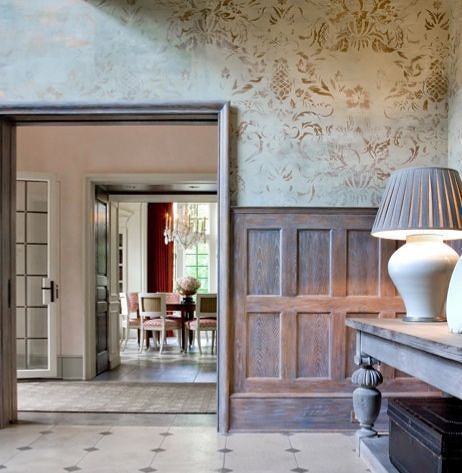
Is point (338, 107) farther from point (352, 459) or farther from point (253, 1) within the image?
point (352, 459)

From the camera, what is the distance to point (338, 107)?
13.2 ft

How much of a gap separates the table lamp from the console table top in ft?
0.44

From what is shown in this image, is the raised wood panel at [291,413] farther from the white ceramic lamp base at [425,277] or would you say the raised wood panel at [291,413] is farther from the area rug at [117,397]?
the white ceramic lamp base at [425,277]

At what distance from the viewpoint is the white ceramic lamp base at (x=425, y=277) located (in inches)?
113

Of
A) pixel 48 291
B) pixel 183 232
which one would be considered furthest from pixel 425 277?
pixel 183 232

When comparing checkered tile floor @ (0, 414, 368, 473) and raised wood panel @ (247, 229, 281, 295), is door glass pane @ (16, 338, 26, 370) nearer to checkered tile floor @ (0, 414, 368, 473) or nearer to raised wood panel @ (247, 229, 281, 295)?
checkered tile floor @ (0, 414, 368, 473)

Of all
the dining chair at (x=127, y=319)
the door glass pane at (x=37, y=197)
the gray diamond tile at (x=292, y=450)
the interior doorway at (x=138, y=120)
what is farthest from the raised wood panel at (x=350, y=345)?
the dining chair at (x=127, y=319)

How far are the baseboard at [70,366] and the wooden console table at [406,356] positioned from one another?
3617mm

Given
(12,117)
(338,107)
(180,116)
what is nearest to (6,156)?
(12,117)

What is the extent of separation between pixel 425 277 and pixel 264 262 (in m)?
1.34

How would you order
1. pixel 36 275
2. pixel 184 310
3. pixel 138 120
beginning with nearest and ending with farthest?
pixel 138 120 < pixel 36 275 < pixel 184 310

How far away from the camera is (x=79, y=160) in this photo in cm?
636

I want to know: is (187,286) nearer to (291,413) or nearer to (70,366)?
(70,366)

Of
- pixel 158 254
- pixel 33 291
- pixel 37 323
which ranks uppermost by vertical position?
pixel 158 254
